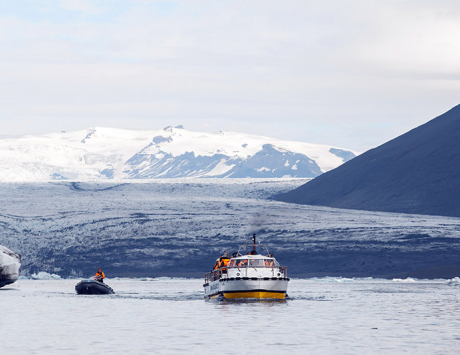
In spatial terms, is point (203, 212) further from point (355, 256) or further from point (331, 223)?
point (355, 256)

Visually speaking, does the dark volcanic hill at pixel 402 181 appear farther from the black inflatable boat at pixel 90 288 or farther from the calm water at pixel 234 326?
the calm water at pixel 234 326

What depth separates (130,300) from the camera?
6144 centimetres

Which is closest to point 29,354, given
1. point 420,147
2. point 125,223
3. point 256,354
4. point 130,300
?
point 256,354

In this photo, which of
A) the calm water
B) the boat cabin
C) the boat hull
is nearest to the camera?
the calm water

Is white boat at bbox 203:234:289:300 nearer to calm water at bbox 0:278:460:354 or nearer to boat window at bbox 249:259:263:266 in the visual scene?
boat window at bbox 249:259:263:266

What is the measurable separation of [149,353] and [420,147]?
155 metres

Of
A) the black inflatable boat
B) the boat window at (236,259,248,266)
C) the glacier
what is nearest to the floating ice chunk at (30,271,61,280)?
the glacier

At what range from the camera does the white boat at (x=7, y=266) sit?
261 feet

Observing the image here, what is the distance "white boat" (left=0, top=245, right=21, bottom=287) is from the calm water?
2022cm

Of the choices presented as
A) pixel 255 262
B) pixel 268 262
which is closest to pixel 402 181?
pixel 268 262

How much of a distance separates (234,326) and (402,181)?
127m

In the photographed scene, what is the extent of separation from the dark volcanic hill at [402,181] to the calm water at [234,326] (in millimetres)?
93788

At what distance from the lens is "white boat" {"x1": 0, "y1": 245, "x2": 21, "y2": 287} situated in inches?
3127

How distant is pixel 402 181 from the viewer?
6407 inches
